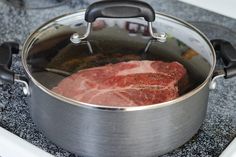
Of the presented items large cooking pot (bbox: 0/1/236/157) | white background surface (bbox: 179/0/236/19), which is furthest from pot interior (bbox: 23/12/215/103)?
white background surface (bbox: 179/0/236/19)

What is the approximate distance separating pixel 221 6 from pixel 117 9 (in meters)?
0.50

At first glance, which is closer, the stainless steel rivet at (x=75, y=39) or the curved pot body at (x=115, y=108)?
the curved pot body at (x=115, y=108)

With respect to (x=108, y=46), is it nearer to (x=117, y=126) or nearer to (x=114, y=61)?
(x=114, y=61)

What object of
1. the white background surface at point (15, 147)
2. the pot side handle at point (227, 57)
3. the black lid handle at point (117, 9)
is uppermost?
the black lid handle at point (117, 9)

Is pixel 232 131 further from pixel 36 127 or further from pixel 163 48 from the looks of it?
pixel 36 127

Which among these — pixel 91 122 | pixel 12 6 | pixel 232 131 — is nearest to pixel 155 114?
pixel 91 122

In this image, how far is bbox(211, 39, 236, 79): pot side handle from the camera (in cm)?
75

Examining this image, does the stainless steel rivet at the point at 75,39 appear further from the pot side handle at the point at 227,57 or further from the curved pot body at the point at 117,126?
the pot side handle at the point at 227,57

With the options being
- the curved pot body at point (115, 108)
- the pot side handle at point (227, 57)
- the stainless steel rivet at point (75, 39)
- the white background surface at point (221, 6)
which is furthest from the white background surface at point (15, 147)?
the white background surface at point (221, 6)

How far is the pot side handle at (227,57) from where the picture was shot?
75 centimetres

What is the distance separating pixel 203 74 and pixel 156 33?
0.12 meters

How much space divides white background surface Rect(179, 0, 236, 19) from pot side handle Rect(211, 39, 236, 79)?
1.14 ft

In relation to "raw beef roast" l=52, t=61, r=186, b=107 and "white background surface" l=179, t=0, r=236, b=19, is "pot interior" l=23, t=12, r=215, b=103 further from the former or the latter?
"white background surface" l=179, t=0, r=236, b=19

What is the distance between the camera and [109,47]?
0.81 metres
